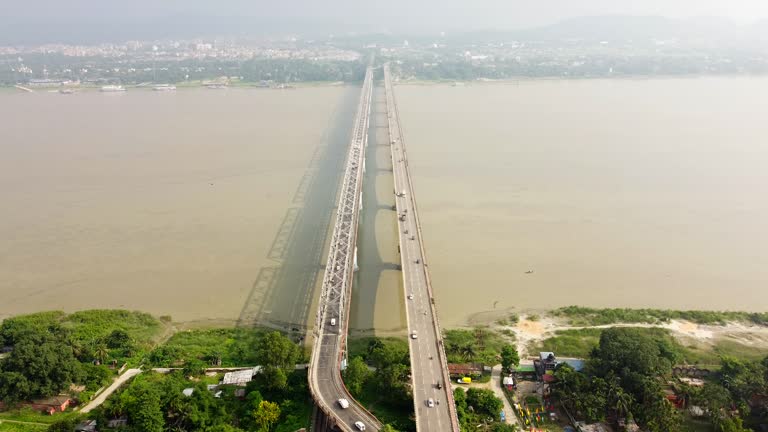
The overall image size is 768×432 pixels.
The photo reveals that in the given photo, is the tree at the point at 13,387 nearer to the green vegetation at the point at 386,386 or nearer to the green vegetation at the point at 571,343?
the green vegetation at the point at 386,386

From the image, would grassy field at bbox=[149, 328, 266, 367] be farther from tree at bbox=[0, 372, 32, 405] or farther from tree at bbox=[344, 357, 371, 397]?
tree at bbox=[344, 357, 371, 397]

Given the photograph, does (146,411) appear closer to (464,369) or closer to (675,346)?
(464,369)

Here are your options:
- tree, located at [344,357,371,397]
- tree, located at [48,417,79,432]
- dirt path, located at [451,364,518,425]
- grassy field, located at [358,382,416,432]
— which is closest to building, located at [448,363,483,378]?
dirt path, located at [451,364,518,425]

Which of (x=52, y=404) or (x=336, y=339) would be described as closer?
(x=52, y=404)

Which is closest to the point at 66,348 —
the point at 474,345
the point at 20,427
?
the point at 20,427

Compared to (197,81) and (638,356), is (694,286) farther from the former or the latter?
(197,81)

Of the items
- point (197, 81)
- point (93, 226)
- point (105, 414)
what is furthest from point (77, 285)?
point (197, 81)
